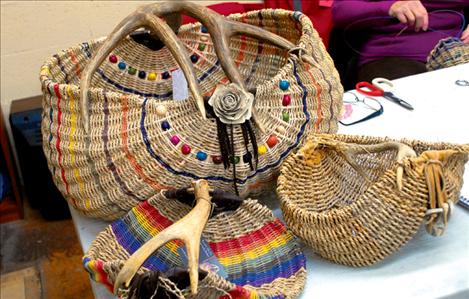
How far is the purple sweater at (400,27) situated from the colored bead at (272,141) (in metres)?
0.92

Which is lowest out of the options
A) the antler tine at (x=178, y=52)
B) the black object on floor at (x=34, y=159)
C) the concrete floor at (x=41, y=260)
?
the concrete floor at (x=41, y=260)

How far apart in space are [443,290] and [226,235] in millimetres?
273

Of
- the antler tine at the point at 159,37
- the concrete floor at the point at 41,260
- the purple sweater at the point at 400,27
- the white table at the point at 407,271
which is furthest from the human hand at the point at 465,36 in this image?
the concrete floor at the point at 41,260

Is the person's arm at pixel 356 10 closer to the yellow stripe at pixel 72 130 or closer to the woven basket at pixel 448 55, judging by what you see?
the woven basket at pixel 448 55

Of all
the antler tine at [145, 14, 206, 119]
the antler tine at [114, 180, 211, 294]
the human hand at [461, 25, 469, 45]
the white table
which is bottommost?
the white table

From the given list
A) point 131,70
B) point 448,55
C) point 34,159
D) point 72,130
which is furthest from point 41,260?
point 448,55

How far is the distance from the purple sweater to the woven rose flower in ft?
3.14

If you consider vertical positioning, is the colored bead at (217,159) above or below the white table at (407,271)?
above

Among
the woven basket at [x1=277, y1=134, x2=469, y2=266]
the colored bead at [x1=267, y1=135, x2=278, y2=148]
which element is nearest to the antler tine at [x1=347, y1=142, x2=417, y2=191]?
the woven basket at [x1=277, y1=134, x2=469, y2=266]

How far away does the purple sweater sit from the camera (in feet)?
5.20

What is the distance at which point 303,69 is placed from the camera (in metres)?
0.82

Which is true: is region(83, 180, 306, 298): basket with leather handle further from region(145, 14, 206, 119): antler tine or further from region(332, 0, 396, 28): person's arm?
region(332, 0, 396, 28): person's arm

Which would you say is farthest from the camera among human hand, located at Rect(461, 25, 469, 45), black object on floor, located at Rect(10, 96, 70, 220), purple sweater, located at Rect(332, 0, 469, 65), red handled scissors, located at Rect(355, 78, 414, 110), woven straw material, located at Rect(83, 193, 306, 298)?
black object on floor, located at Rect(10, 96, 70, 220)

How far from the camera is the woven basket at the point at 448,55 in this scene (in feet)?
4.27
